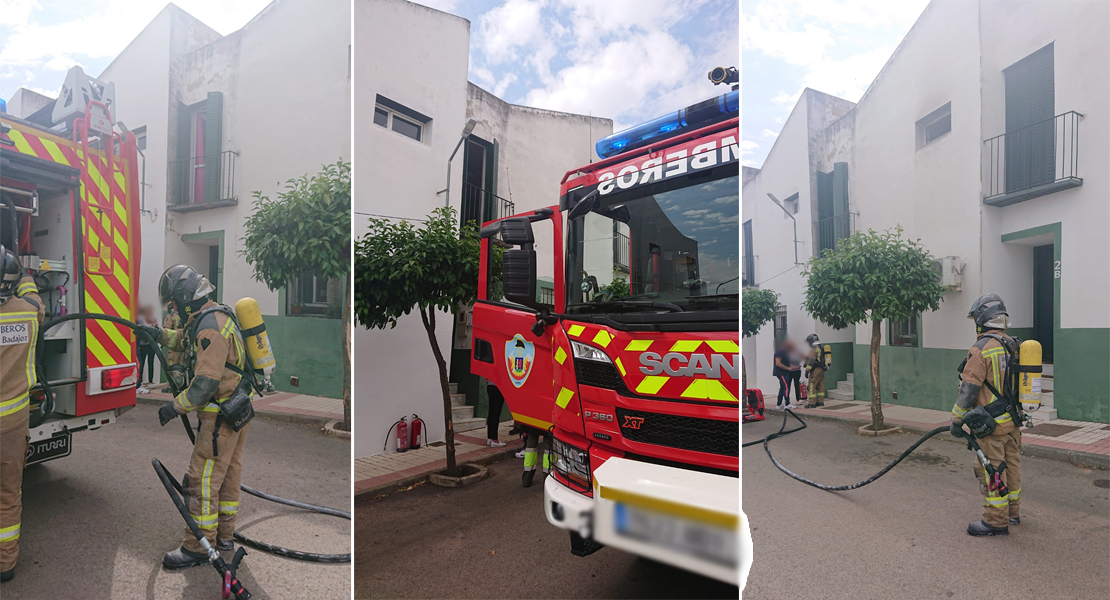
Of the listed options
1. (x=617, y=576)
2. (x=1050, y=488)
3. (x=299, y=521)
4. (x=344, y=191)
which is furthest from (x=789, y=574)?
(x=344, y=191)

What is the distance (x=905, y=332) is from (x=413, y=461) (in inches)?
70.2

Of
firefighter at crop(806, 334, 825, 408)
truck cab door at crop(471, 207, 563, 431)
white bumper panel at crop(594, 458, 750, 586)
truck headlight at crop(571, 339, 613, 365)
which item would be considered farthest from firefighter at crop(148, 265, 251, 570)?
firefighter at crop(806, 334, 825, 408)

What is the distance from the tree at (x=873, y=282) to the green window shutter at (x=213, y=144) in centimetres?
200

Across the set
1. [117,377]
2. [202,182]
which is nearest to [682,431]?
[202,182]

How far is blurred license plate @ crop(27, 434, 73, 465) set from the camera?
172 cm

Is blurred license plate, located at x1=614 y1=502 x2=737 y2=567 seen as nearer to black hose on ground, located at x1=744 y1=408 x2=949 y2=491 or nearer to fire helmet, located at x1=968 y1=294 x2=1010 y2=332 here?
black hose on ground, located at x1=744 y1=408 x2=949 y2=491

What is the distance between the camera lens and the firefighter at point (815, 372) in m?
1.74

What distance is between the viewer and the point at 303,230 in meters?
1.67

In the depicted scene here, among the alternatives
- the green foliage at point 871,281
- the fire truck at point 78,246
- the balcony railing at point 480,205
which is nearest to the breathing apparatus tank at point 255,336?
the fire truck at point 78,246

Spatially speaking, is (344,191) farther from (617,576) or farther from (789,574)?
(789,574)

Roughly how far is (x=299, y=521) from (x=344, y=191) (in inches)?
44.4

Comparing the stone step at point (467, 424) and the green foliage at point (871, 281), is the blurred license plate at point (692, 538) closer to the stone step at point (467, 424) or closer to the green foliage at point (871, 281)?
the green foliage at point (871, 281)

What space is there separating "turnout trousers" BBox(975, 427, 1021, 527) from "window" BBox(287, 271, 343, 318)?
214cm

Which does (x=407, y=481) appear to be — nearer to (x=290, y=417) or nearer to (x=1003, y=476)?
(x=290, y=417)
